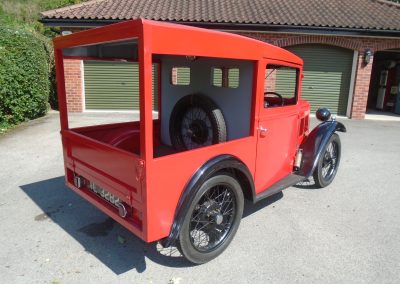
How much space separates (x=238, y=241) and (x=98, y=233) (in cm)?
141

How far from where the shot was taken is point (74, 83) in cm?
1037

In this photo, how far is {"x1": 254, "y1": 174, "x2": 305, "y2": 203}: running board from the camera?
321cm

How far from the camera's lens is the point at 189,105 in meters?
3.40

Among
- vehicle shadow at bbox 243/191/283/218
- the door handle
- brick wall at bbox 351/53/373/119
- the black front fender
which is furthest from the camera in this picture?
brick wall at bbox 351/53/373/119

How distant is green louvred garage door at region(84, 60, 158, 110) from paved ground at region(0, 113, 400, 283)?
20.4 feet

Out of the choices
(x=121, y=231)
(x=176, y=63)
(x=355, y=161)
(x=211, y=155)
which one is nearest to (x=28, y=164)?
(x=121, y=231)

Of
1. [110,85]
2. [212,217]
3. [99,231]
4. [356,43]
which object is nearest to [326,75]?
[356,43]

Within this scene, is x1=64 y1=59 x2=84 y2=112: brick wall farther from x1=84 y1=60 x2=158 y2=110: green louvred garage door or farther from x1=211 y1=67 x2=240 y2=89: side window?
x1=211 y1=67 x2=240 y2=89: side window

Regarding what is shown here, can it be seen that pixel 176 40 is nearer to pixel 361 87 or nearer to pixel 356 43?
pixel 356 43

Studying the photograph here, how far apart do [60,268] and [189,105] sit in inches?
76.8

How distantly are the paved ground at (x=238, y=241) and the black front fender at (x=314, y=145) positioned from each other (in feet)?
1.51

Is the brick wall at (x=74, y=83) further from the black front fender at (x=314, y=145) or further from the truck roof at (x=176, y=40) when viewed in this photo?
the black front fender at (x=314, y=145)

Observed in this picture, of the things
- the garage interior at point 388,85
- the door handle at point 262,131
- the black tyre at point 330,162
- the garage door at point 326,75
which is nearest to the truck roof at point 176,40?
the door handle at point 262,131

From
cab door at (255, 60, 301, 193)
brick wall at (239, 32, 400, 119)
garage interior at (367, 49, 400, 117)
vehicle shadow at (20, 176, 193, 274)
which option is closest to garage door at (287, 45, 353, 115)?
brick wall at (239, 32, 400, 119)
